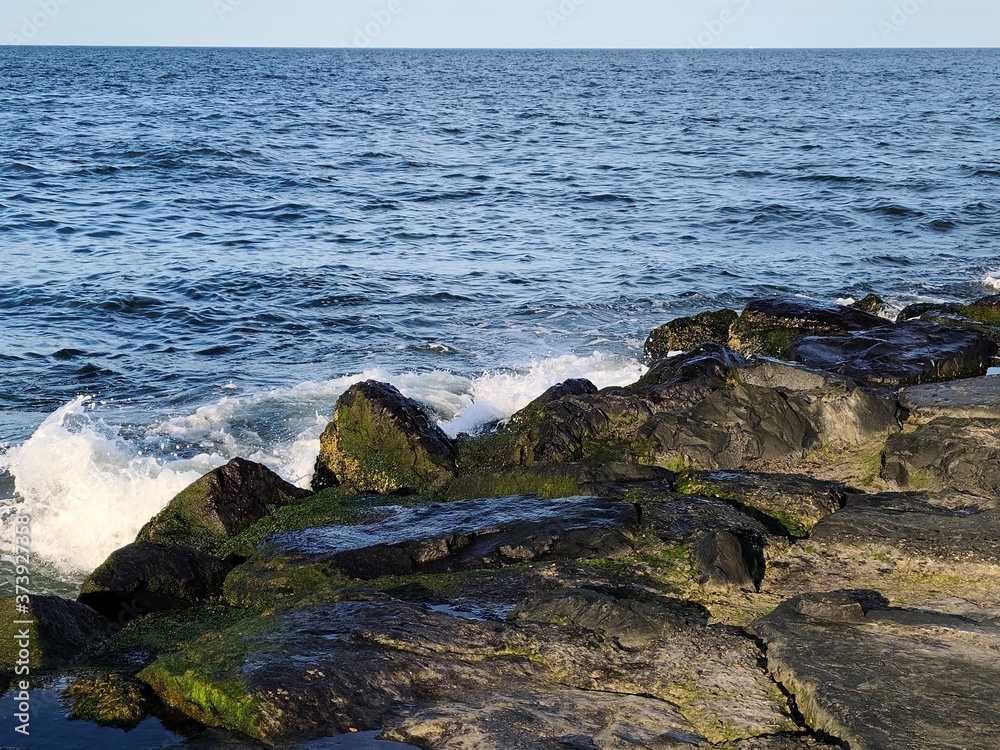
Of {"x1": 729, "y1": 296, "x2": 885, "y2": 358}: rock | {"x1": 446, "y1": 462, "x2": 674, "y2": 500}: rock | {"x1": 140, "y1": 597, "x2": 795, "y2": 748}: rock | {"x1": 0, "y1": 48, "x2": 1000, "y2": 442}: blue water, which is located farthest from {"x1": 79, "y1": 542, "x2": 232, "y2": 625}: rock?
{"x1": 729, "y1": 296, "x2": 885, "y2": 358}: rock

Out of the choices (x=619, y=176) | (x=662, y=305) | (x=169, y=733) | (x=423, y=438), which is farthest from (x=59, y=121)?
(x=169, y=733)

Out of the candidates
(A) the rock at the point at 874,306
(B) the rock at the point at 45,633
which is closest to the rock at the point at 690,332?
(A) the rock at the point at 874,306

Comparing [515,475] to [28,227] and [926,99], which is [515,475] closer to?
[28,227]

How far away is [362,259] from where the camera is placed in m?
20.4

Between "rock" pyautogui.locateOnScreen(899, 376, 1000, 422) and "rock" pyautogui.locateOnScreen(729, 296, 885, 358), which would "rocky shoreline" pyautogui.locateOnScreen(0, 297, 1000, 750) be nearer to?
"rock" pyautogui.locateOnScreen(899, 376, 1000, 422)

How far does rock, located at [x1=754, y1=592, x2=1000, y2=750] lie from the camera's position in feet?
14.0

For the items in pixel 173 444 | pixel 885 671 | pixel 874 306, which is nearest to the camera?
pixel 885 671

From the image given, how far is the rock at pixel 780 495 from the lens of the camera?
6.91 m

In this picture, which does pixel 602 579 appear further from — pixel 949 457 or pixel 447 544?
pixel 949 457

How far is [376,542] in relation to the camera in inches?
275

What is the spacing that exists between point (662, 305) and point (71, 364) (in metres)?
9.53

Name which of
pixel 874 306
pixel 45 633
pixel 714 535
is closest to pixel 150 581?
pixel 45 633

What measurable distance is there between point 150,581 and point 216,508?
1377mm

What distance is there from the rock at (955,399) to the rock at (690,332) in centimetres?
442
